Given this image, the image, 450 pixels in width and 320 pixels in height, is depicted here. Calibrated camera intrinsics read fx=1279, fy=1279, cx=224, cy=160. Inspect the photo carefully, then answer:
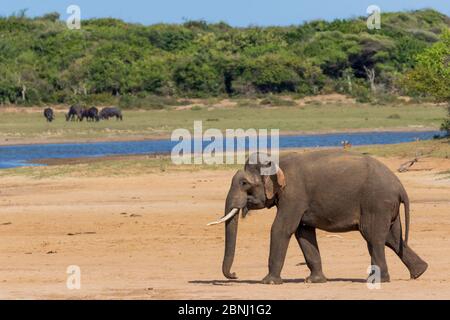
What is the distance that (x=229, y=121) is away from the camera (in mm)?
49438

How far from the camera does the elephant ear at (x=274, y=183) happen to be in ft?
43.2

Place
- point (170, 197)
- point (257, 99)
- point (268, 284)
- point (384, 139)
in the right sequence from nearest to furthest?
point (268, 284)
point (170, 197)
point (384, 139)
point (257, 99)

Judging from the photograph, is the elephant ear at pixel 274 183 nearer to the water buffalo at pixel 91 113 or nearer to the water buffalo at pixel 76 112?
the water buffalo at pixel 91 113

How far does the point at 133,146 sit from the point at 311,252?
1131 inches

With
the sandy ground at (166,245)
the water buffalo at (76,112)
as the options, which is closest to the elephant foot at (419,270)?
the sandy ground at (166,245)

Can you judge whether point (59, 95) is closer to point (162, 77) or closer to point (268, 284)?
point (162, 77)

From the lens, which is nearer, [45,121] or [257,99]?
[45,121]

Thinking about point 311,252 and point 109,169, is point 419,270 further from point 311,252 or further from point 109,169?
point 109,169

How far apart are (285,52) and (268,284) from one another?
196 feet

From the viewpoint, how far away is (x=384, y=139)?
140 ft

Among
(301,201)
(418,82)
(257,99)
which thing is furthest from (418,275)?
(257,99)

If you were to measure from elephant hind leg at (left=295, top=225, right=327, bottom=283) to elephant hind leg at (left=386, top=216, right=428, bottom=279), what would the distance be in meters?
0.81

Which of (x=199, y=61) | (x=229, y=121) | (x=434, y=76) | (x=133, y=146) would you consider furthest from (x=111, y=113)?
(x=434, y=76)

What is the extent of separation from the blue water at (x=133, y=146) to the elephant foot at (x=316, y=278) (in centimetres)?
2249
